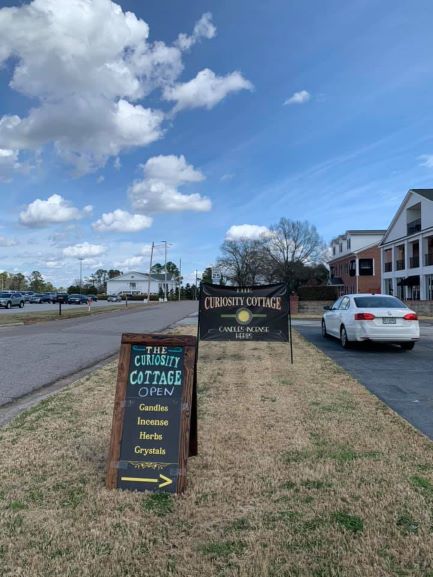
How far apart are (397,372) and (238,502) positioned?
21.7 feet

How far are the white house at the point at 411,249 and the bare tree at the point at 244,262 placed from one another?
37.2m

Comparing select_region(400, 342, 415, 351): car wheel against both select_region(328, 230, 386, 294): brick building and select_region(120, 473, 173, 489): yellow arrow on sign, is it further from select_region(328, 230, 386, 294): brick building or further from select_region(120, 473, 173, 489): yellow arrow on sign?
select_region(328, 230, 386, 294): brick building

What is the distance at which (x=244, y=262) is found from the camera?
94.0 metres

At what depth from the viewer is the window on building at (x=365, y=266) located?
6031 cm

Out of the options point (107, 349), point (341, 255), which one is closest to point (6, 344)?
point (107, 349)

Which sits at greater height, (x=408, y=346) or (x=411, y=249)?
(x=411, y=249)

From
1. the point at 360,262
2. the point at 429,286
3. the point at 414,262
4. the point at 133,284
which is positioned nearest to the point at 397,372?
the point at 429,286

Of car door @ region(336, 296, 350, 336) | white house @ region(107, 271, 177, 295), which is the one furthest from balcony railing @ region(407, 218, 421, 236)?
white house @ region(107, 271, 177, 295)

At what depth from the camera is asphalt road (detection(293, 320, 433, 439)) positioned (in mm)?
6383

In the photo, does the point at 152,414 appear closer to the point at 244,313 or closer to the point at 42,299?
the point at 244,313

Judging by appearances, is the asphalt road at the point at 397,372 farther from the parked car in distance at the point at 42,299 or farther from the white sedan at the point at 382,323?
the parked car in distance at the point at 42,299

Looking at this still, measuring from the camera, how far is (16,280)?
5630 inches

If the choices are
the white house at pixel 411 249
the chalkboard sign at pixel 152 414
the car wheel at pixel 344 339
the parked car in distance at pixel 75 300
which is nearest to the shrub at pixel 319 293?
the white house at pixel 411 249

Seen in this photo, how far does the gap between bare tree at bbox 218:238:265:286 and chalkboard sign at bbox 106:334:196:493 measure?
80.7 meters
